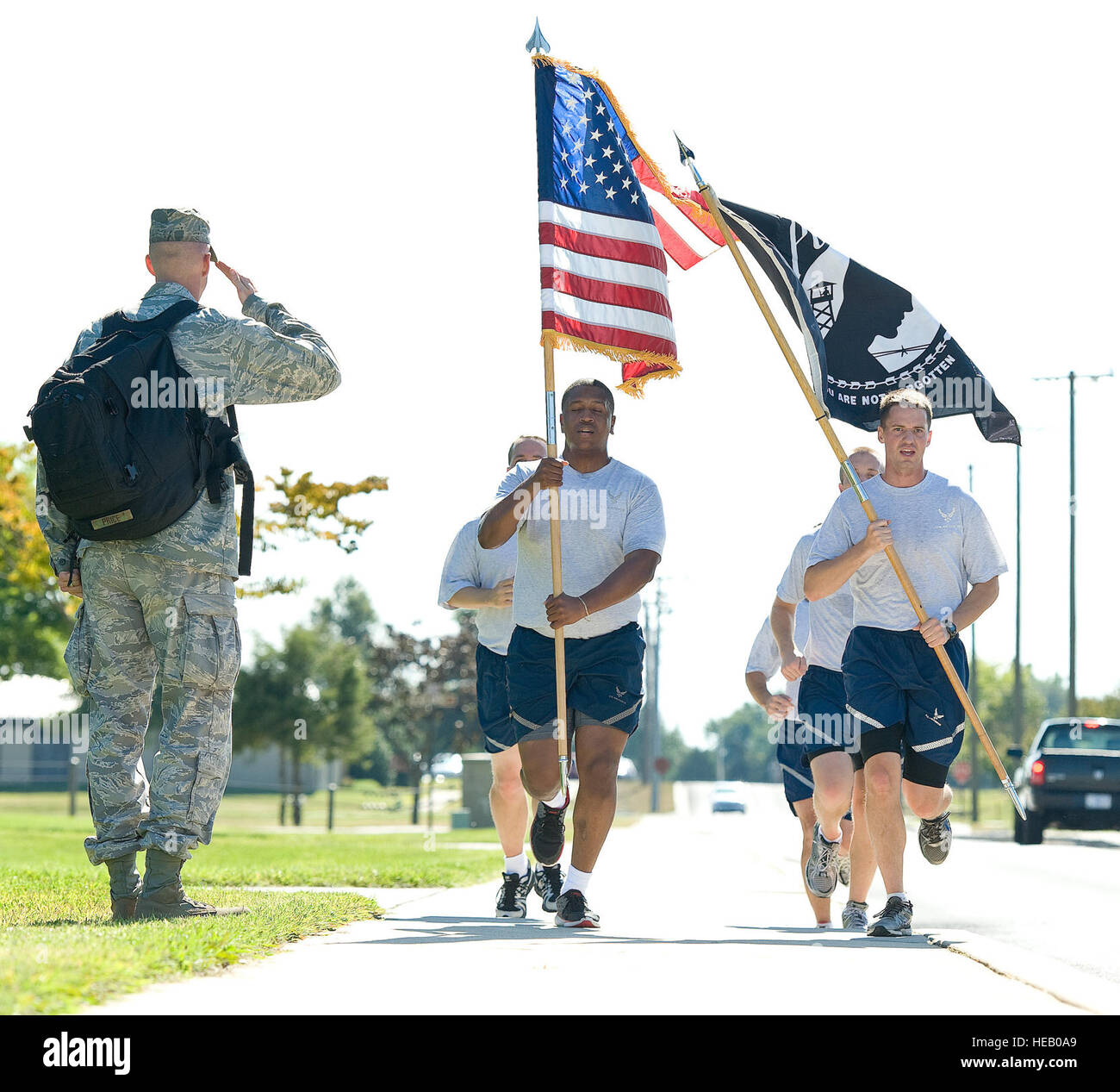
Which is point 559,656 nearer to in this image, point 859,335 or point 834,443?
point 834,443

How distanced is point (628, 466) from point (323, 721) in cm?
4742

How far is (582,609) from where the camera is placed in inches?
244

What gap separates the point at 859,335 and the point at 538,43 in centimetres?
222

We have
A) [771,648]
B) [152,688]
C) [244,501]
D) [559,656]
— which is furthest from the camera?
[771,648]

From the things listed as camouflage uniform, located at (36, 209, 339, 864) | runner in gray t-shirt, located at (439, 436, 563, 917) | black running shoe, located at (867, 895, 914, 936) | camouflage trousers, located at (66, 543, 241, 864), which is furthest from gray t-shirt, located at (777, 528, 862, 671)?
camouflage trousers, located at (66, 543, 241, 864)

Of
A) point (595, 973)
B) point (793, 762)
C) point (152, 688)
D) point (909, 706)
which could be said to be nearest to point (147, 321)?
point (152, 688)

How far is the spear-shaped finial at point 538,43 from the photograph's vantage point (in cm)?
789

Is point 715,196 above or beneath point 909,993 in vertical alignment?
above

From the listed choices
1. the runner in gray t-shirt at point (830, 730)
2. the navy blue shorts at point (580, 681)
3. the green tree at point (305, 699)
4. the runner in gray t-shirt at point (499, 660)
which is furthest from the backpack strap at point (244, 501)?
the green tree at point (305, 699)

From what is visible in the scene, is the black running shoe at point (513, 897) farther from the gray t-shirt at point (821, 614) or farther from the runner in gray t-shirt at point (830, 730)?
the gray t-shirt at point (821, 614)
